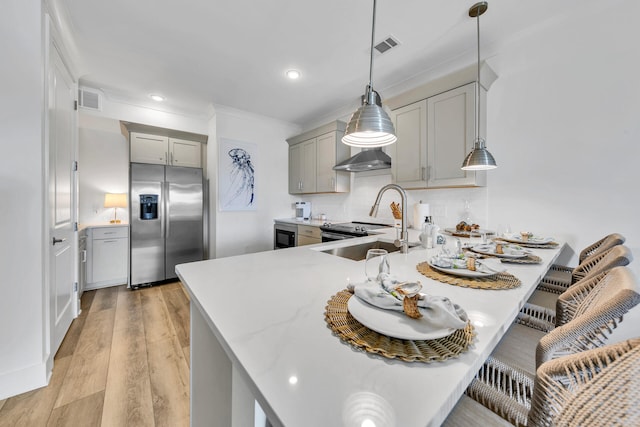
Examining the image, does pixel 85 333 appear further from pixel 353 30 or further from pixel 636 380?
pixel 353 30

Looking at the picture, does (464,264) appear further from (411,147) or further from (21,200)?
(21,200)

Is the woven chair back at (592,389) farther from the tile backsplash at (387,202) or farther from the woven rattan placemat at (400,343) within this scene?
the tile backsplash at (387,202)

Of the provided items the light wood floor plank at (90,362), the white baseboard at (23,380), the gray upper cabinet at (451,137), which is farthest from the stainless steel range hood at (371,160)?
the white baseboard at (23,380)

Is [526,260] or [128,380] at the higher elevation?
[526,260]

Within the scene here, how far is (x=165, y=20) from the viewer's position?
1.94 meters

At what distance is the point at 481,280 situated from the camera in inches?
38.6

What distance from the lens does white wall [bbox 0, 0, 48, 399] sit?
144cm

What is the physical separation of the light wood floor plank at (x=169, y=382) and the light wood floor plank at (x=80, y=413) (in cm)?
27

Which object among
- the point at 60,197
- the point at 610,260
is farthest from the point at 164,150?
the point at 610,260

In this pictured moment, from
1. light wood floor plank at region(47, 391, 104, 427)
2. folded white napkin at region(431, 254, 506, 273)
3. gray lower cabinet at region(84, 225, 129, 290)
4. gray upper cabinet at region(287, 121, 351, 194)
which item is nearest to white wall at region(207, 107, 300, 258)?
gray upper cabinet at region(287, 121, 351, 194)

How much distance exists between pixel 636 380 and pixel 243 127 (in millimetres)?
4128

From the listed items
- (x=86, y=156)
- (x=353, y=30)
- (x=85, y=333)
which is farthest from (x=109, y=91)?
(x=353, y=30)

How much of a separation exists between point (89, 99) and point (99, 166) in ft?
3.29

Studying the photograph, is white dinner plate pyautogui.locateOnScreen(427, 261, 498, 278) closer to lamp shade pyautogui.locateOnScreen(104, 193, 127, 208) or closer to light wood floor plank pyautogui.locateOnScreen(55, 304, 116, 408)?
light wood floor plank pyautogui.locateOnScreen(55, 304, 116, 408)
